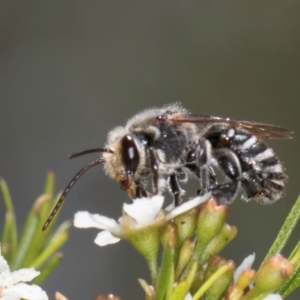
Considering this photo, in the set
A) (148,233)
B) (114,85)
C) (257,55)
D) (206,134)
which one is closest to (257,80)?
(257,55)

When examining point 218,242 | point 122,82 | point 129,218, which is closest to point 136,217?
point 129,218

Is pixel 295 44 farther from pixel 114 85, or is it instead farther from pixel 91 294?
pixel 91 294

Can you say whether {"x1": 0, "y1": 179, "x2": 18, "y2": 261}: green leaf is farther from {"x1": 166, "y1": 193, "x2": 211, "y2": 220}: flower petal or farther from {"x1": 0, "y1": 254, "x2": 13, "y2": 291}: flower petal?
{"x1": 166, "y1": 193, "x2": 211, "y2": 220}: flower petal

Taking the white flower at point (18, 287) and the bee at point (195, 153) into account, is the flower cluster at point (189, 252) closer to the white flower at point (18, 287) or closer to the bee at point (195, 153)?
the white flower at point (18, 287)

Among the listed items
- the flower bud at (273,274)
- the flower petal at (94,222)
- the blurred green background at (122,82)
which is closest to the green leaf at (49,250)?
the flower petal at (94,222)

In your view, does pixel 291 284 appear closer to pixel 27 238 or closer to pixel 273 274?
pixel 273 274

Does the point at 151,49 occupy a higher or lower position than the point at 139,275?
higher

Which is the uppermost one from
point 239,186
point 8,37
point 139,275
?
point 8,37
